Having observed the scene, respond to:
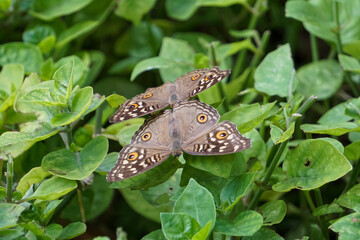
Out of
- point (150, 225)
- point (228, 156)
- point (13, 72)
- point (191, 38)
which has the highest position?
point (13, 72)

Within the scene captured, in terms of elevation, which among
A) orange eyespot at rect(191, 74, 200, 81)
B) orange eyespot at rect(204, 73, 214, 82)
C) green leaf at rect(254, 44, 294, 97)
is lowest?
green leaf at rect(254, 44, 294, 97)

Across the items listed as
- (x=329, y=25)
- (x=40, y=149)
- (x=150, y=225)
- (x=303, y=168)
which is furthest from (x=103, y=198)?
(x=329, y=25)

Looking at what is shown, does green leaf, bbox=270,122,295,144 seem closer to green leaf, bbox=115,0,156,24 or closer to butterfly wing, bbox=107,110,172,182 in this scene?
butterfly wing, bbox=107,110,172,182

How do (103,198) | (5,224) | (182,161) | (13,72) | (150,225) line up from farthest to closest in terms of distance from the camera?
(150,225)
(103,198)
(13,72)
(182,161)
(5,224)

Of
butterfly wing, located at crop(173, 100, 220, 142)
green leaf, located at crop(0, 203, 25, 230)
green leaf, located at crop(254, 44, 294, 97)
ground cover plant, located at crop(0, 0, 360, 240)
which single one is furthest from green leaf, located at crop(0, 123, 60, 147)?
green leaf, located at crop(254, 44, 294, 97)

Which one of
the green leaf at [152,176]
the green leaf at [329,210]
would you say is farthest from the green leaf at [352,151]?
the green leaf at [152,176]

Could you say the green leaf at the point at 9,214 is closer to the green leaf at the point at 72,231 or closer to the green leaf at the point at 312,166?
the green leaf at the point at 72,231

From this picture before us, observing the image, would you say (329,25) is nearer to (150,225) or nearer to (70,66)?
(70,66)
